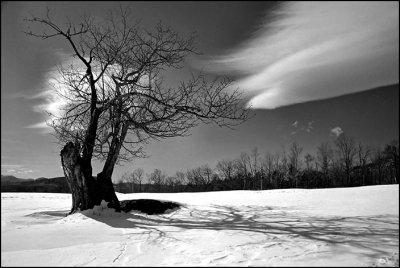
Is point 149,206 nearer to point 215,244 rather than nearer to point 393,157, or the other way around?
point 215,244

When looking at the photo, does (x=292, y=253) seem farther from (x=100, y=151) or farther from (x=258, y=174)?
(x=258, y=174)

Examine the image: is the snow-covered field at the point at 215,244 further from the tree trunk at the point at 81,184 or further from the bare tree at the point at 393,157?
the bare tree at the point at 393,157

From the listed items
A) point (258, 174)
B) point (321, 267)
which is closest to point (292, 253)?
point (321, 267)

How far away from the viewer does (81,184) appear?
8.95 m

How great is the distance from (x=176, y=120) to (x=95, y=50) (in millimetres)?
3760

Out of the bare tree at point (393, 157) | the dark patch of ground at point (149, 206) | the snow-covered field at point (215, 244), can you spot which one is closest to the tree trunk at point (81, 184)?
the dark patch of ground at point (149, 206)

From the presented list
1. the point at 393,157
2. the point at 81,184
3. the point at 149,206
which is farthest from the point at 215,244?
the point at 393,157

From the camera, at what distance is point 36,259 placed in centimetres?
371

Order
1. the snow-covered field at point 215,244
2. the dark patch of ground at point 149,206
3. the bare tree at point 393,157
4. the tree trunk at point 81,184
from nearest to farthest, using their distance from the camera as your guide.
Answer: the snow-covered field at point 215,244 → the tree trunk at point 81,184 → the dark patch of ground at point 149,206 → the bare tree at point 393,157

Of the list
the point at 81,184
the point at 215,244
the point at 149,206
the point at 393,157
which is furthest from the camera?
the point at 393,157

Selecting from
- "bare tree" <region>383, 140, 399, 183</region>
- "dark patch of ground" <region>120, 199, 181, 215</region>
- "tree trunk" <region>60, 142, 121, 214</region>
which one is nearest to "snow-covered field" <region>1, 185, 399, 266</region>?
"tree trunk" <region>60, 142, 121, 214</region>

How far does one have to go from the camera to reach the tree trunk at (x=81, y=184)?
29.0ft

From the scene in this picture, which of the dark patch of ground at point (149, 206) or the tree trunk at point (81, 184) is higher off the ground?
the tree trunk at point (81, 184)

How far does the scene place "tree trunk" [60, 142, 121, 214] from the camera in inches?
348
